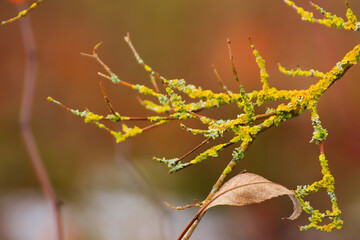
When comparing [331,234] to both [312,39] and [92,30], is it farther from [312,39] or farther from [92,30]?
[92,30]

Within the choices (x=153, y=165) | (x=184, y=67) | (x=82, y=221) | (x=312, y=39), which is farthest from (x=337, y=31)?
(x=82, y=221)

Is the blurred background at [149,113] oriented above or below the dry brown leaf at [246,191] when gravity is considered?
above

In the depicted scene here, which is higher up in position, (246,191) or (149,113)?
(149,113)

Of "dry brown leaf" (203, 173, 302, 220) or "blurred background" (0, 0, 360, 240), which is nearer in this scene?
"dry brown leaf" (203, 173, 302, 220)

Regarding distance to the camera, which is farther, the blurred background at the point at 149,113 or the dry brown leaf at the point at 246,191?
the blurred background at the point at 149,113
